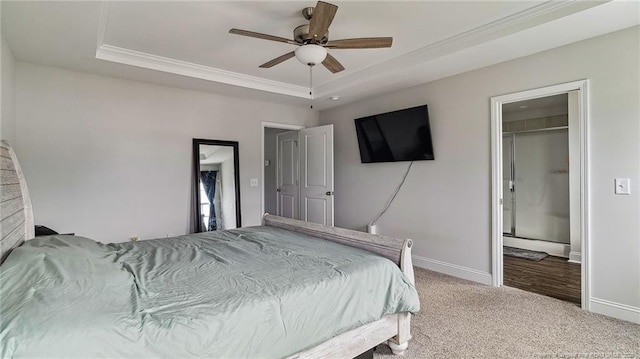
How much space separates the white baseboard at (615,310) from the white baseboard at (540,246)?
7.05 feet

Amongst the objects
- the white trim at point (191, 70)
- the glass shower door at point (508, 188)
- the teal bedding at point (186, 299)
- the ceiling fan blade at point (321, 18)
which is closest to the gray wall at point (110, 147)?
the white trim at point (191, 70)

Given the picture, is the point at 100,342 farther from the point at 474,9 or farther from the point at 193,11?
the point at 474,9

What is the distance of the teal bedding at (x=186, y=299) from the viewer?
1.07 metres

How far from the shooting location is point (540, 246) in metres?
4.80

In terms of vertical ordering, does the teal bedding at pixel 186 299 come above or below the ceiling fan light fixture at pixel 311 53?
below

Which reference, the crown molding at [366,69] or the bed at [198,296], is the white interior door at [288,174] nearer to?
the crown molding at [366,69]

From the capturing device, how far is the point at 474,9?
2480mm

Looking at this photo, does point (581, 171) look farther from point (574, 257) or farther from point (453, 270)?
point (574, 257)

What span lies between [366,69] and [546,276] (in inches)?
127

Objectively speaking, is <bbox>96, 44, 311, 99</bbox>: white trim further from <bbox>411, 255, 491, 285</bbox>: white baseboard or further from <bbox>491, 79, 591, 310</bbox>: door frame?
<bbox>411, 255, 491, 285</bbox>: white baseboard

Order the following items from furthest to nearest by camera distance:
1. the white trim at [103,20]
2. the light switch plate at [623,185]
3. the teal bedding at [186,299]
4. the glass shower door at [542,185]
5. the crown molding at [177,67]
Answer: the glass shower door at [542,185] < the crown molding at [177,67] < the light switch plate at [623,185] < the white trim at [103,20] < the teal bedding at [186,299]

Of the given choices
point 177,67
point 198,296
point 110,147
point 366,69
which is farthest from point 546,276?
point 110,147

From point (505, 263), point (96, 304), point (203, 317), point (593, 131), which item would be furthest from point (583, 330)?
point (96, 304)

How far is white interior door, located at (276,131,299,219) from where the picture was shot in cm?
555
